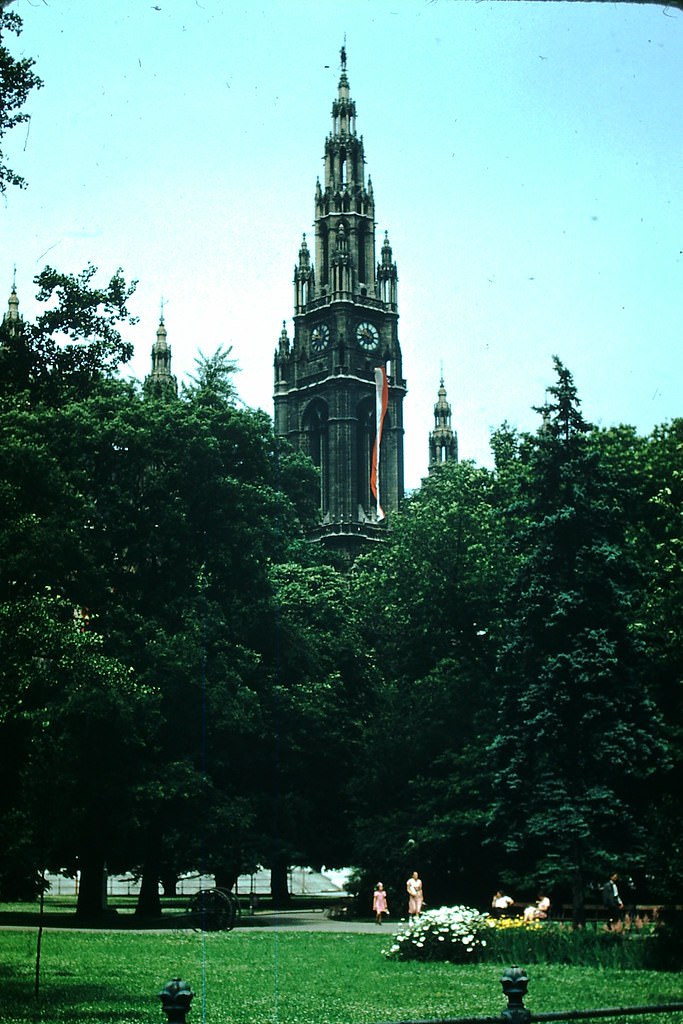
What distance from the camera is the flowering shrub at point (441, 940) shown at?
24.4 meters

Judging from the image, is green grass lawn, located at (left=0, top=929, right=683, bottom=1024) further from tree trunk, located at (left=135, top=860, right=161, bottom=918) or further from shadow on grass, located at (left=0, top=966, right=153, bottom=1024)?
tree trunk, located at (left=135, top=860, right=161, bottom=918)

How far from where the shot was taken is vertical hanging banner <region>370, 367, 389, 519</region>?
324 feet

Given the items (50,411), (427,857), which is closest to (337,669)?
(427,857)

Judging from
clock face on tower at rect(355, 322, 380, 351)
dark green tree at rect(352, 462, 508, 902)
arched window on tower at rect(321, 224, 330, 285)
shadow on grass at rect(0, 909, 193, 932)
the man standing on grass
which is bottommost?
shadow on grass at rect(0, 909, 193, 932)

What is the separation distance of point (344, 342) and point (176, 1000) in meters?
96.4

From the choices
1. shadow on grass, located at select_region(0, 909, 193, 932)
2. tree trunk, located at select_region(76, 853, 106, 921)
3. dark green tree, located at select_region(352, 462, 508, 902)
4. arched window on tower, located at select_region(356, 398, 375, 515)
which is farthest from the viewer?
arched window on tower, located at select_region(356, 398, 375, 515)

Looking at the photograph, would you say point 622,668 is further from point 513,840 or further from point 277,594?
point 277,594

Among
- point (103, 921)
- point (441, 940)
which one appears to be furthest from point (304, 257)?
point (441, 940)

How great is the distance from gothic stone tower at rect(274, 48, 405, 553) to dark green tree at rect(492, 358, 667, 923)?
64.4 metres

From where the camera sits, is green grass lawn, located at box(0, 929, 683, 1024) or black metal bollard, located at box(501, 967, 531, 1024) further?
green grass lawn, located at box(0, 929, 683, 1024)

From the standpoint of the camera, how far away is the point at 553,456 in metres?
34.5

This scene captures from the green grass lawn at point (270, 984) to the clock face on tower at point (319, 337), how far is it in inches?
3160

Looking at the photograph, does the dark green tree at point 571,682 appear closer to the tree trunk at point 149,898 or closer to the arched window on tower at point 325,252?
the tree trunk at point 149,898

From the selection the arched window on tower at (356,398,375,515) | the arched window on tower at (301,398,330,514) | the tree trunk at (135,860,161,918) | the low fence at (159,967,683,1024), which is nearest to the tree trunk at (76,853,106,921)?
the tree trunk at (135,860,161,918)
